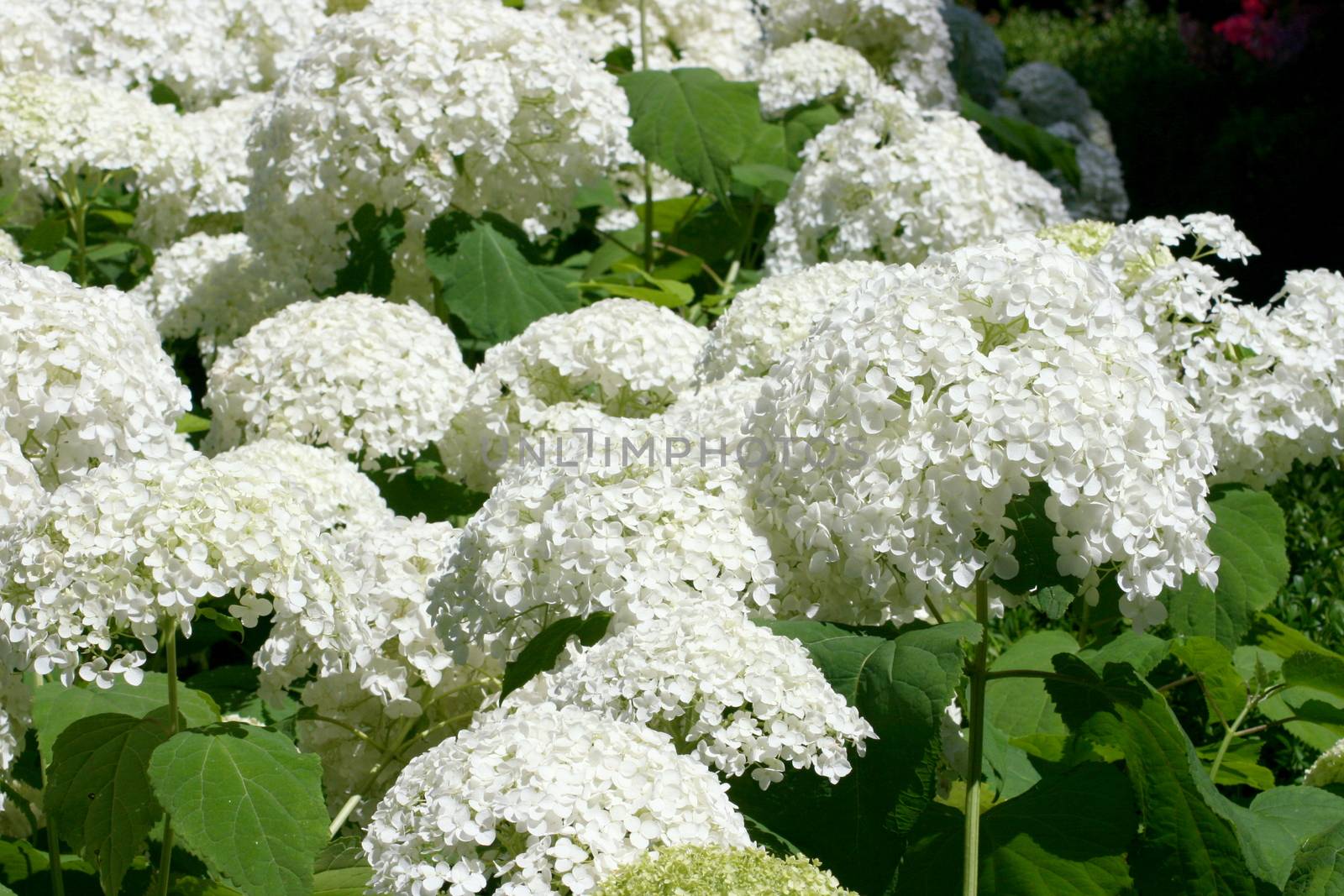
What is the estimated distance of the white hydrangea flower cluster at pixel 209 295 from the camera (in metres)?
Answer: 4.81

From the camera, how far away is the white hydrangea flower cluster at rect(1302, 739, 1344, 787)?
10.3 ft

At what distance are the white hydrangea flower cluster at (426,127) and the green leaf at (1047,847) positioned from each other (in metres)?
2.50

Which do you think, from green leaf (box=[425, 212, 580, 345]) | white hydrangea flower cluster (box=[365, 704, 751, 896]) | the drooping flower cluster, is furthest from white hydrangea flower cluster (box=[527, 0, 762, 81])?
the drooping flower cluster

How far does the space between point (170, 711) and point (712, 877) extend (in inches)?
48.5

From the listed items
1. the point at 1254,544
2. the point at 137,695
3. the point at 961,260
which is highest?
the point at 961,260

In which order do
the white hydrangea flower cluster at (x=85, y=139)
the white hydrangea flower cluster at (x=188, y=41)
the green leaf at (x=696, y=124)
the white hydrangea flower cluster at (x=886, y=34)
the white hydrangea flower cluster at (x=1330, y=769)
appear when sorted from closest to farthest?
the white hydrangea flower cluster at (x=1330, y=769), the white hydrangea flower cluster at (x=85, y=139), the green leaf at (x=696, y=124), the white hydrangea flower cluster at (x=188, y=41), the white hydrangea flower cluster at (x=886, y=34)

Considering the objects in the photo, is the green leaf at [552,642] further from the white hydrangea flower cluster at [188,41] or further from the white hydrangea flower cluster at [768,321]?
the white hydrangea flower cluster at [188,41]

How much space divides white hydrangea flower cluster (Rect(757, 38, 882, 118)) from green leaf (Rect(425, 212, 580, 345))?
1.79m

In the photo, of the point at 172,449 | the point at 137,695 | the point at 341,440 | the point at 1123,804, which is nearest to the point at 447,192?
the point at 341,440

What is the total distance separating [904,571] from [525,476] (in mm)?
815

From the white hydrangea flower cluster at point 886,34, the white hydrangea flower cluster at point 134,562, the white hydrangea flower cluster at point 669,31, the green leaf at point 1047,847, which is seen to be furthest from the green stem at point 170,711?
the white hydrangea flower cluster at point 886,34

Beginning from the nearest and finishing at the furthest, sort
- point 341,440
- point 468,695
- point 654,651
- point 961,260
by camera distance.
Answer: point 654,651, point 961,260, point 468,695, point 341,440

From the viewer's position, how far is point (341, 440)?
3.89m

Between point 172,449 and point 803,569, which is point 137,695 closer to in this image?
point 172,449
